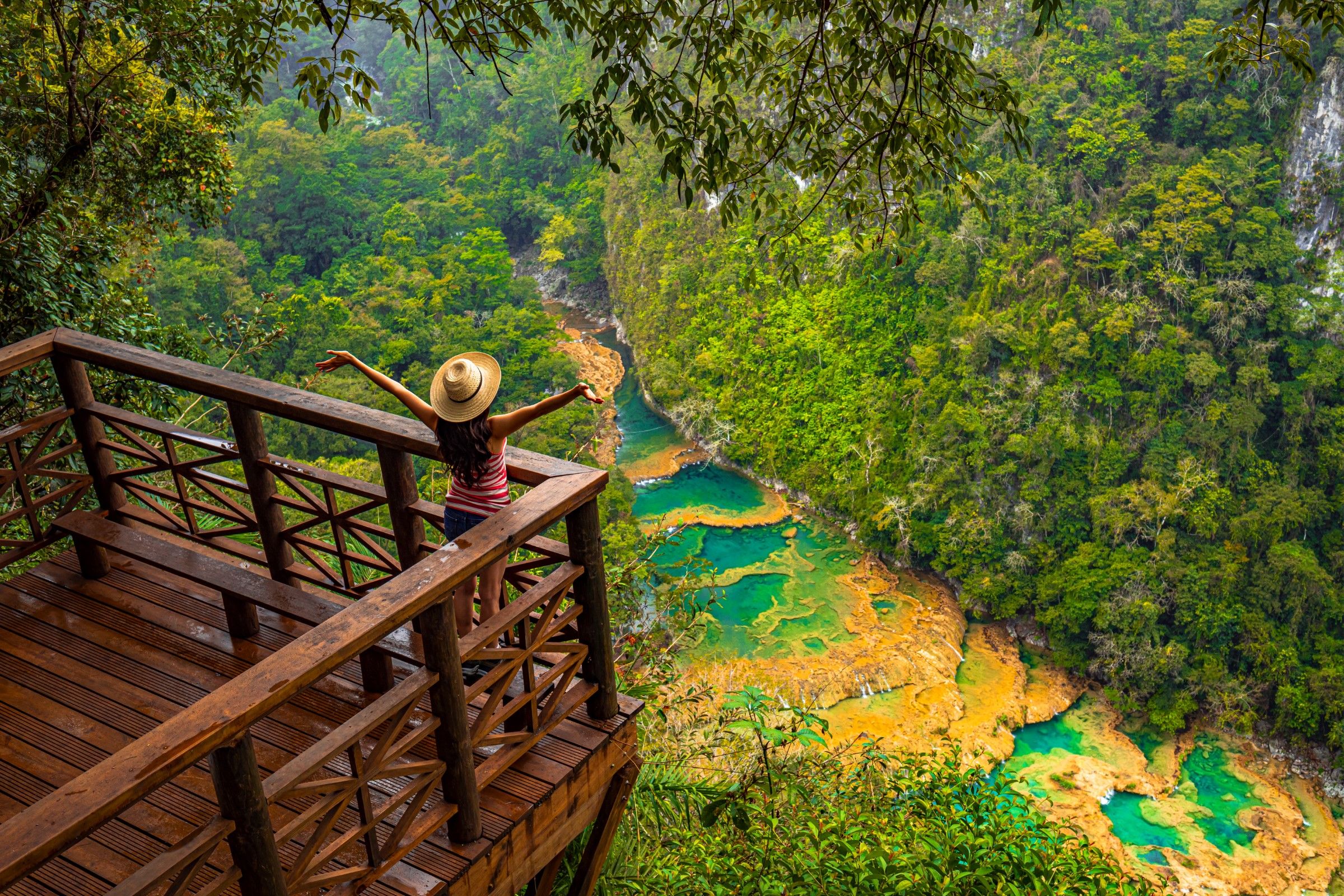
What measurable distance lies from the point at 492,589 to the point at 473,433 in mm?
417

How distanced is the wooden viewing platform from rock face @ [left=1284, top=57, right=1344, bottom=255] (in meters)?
17.3

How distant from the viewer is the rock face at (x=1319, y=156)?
1555 centimetres

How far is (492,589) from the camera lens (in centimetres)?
250

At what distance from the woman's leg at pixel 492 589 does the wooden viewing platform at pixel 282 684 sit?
0.08m

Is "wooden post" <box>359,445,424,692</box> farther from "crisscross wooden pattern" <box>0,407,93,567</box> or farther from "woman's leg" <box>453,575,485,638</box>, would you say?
"crisscross wooden pattern" <box>0,407,93,567</box>

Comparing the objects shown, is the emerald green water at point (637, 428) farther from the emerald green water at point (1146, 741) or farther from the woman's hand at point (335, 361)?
the woman's hand at point (335, 361)

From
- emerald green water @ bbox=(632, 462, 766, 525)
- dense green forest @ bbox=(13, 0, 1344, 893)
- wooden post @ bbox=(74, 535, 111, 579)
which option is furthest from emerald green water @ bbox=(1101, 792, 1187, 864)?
wooden post @ bbox=(74, 535, 111, 579)

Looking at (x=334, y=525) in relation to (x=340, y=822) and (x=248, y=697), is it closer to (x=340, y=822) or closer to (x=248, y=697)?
(x=340, y=822)

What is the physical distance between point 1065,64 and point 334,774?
19867 millimetres

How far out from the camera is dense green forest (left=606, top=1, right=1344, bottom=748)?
578 inches

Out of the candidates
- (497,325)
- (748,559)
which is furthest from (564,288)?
(748,559)

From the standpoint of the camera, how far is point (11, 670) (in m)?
2.56

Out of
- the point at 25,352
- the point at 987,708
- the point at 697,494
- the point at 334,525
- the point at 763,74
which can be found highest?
the point at 763,74

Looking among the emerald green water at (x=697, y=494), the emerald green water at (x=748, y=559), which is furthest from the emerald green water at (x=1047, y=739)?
the emerald green water at (x=697, y=494)
